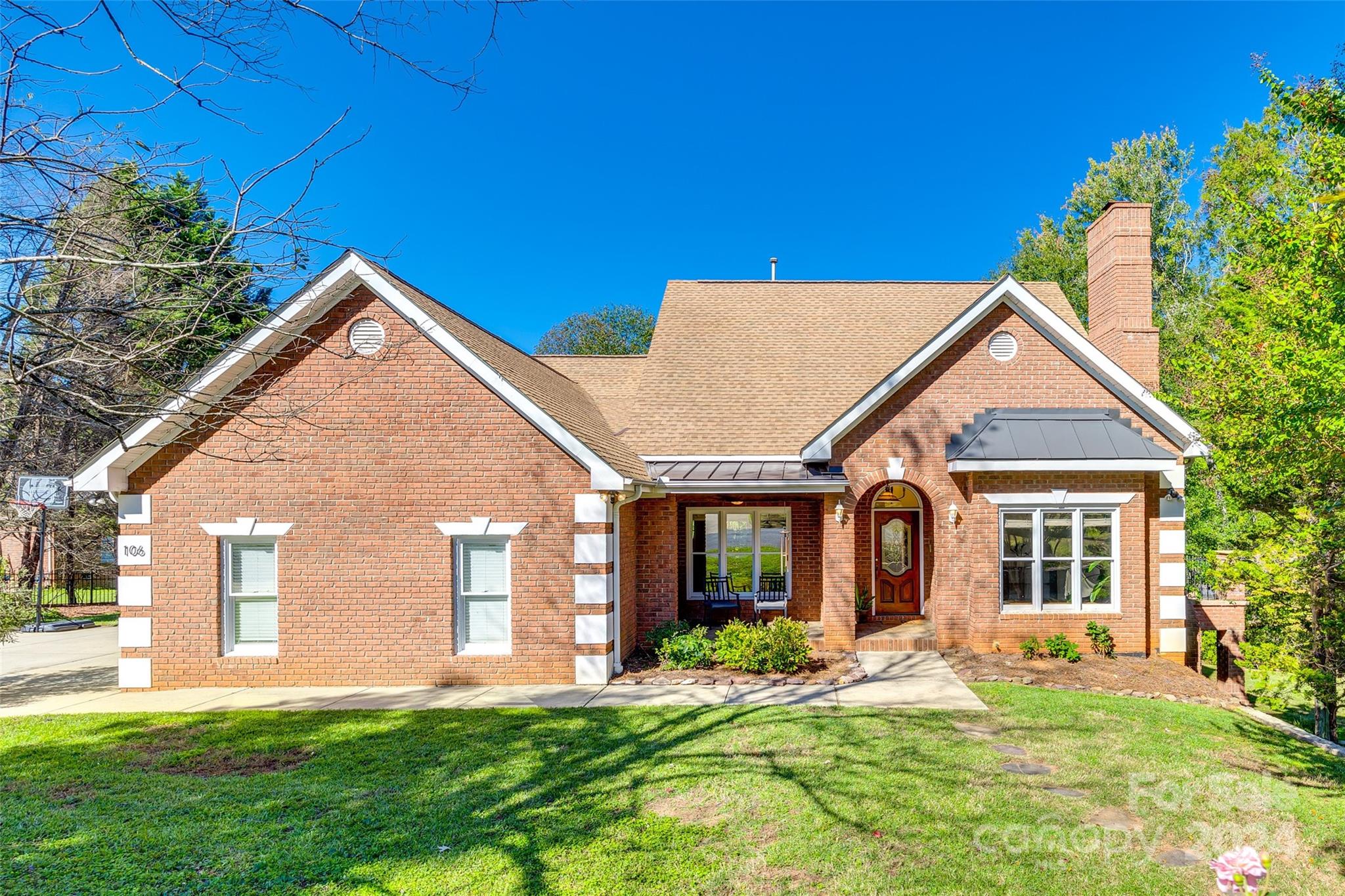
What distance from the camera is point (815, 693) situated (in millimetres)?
9797

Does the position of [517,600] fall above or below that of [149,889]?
above

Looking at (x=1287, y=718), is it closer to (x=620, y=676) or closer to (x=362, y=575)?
(x=620, y=676)

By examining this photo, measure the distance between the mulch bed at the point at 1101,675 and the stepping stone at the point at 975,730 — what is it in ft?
7.35

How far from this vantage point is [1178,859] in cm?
534

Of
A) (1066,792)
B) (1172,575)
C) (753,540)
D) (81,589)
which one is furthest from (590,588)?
(81,589)

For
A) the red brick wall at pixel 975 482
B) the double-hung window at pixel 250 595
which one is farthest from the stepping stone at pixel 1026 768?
the double-hung window at pixel 250 595

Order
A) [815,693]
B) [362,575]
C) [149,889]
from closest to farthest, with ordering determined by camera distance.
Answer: [149,889]
[815,693]
[362,575]

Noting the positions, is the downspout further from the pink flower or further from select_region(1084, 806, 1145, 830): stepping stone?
the pink flower

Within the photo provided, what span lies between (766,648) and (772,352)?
7.59m

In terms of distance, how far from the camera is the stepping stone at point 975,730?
7988mm

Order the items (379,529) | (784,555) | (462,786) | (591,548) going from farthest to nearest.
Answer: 1. (784,555)
2. (379,529)
3. (591,548)
4. (462,786)

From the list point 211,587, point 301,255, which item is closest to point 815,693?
point 301,255

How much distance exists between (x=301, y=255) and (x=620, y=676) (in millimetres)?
7505

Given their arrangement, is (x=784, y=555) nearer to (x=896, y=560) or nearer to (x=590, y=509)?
(x=896, y=560)
